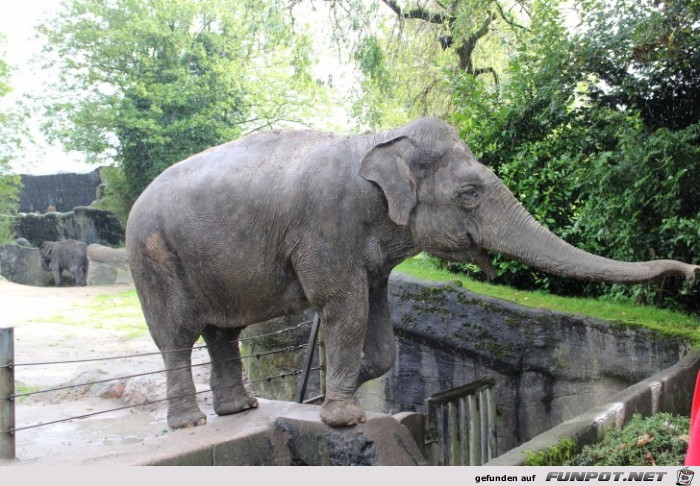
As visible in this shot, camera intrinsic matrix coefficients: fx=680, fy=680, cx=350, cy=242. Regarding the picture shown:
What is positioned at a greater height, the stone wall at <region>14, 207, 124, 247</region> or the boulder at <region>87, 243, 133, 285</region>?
the stone wall at <region>14, 207, 124, 247</region>

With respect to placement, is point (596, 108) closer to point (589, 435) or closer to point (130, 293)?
point (589, 435)

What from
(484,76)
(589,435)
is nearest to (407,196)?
(589,435)

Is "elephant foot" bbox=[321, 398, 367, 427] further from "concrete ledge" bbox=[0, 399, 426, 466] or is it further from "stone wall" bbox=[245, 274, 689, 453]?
"stone wall" bbox=[245, 274, 689, 453]

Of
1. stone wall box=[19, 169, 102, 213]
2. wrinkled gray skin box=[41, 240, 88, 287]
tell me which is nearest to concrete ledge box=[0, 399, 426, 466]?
wrinkled gray skin box=[41, 240, 88, 287]

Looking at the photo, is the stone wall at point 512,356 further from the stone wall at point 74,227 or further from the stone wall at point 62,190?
the stone wall at point 62,190

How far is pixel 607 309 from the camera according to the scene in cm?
634

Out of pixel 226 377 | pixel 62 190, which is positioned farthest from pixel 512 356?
pixel 62 190

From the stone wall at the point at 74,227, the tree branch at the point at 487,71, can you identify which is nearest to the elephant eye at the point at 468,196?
the tree branch at the point at 487,71

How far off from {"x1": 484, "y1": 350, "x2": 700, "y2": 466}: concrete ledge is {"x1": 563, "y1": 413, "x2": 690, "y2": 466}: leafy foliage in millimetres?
69

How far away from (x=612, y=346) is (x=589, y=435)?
94.8 inches

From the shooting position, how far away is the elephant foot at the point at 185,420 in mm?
4672

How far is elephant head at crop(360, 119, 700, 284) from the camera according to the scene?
4.11m

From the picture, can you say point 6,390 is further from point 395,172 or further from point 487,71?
point 487,71

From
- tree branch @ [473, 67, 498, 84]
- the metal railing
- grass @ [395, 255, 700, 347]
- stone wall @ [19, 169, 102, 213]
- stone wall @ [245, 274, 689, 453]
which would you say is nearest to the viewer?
the metal railing
